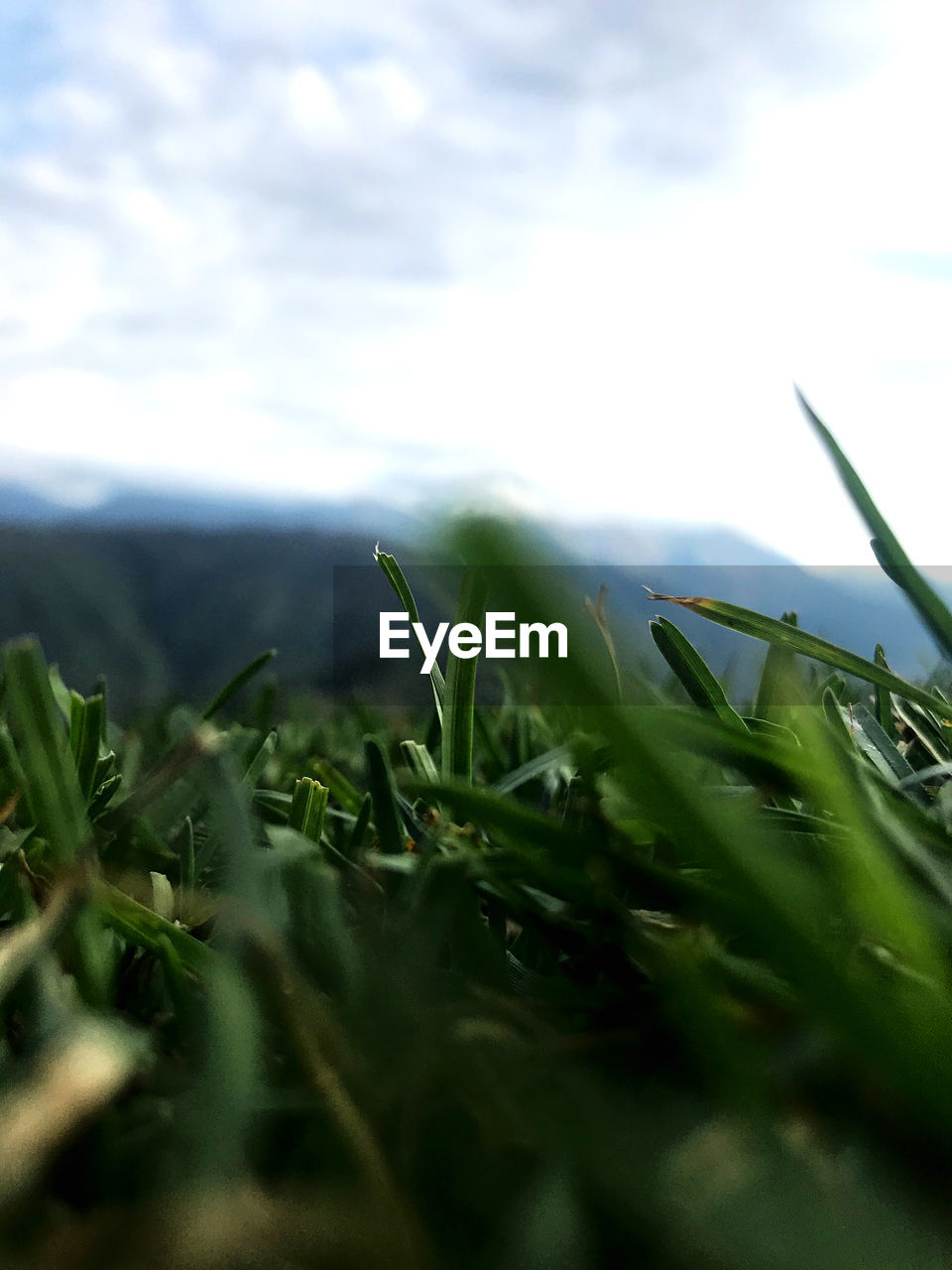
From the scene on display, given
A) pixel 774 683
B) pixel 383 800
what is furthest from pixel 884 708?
pixel 383 800

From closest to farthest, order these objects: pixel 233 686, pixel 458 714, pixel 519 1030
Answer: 1. pixel 519 1030
2. pixel 458 714
3. pixel 233 686

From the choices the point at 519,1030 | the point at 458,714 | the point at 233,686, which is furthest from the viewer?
the point at 233,686

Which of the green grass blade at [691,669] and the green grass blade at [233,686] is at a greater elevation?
the green grass blade at [691,669]

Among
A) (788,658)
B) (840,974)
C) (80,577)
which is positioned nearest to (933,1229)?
(840,974)

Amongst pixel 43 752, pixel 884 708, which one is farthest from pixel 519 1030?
pixel 884 708

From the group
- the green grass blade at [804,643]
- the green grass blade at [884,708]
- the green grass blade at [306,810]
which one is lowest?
the green grass blade at [306,810]

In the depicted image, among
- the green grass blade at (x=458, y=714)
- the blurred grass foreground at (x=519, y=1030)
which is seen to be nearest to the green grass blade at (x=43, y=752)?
the blurred grass foreground at (x=519, y=1030)

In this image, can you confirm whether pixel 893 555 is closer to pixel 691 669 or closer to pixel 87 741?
pixel 691 669

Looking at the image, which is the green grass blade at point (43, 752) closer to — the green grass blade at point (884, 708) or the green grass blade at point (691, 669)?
the green grass blade at point (691, 669)

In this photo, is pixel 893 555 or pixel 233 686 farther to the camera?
pixel 233 686

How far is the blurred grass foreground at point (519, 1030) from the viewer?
0.09 meters

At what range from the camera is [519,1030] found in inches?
5.6

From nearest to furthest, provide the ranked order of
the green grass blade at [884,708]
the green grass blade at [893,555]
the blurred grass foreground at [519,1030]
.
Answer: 1. the blurred grass foreground at [519,1030]
2. the green grass blade at [893,555]
3. the green grass blade at [884,708]

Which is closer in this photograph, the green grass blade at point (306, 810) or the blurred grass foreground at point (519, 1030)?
the blurred grass foreground at point (519, 1030)
